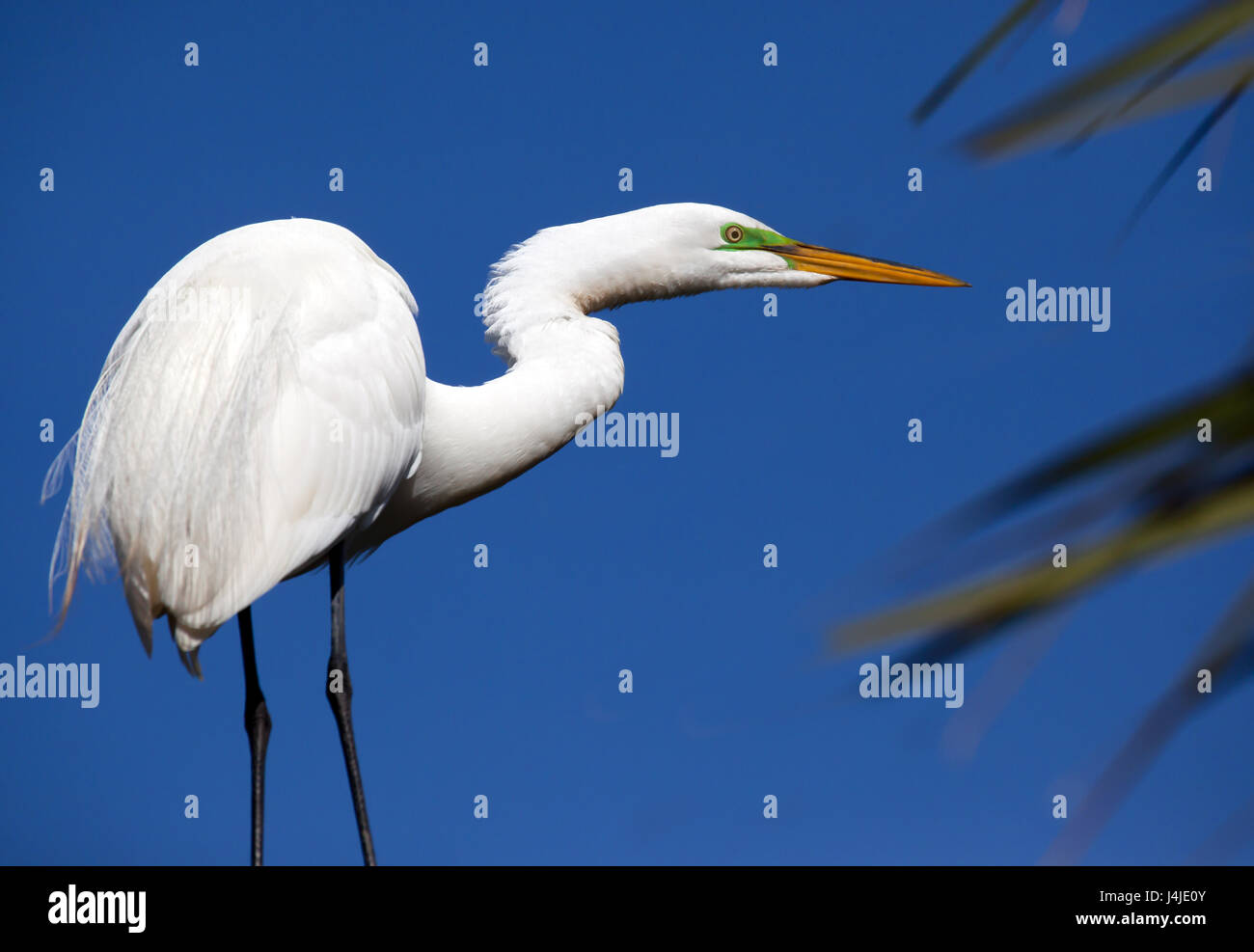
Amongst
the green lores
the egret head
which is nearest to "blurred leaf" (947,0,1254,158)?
the egret head

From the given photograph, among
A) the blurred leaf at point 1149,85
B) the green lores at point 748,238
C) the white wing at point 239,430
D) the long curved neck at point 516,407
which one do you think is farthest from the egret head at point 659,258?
the blurred leaf at point 1149,85

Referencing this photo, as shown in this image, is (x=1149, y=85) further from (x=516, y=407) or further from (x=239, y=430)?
(x=516, y=407)

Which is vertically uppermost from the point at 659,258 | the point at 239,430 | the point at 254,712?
the point at 659,258

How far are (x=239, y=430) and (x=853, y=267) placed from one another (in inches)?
78.8

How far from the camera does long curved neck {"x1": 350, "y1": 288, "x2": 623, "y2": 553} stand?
10.5 feet

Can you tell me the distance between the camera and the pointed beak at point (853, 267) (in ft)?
12.3

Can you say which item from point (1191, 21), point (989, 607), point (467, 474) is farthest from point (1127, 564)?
point (467, 474)

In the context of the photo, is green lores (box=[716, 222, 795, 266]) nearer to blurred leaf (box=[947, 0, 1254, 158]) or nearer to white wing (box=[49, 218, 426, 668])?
white wing (box=[49, 218, 426, 668])

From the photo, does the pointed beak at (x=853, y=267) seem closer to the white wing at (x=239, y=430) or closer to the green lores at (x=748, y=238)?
the green lores at (x=748, y=238)

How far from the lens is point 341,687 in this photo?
9.88ft

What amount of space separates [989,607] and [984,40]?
0.20 meters

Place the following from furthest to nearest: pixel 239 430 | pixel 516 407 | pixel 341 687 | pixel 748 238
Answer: pixel 748 238, pixel 516 407, pixel 341 687, pixel 239 430

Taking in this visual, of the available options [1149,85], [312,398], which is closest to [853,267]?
[312,398]

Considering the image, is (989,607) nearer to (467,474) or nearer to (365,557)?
(467,474)
